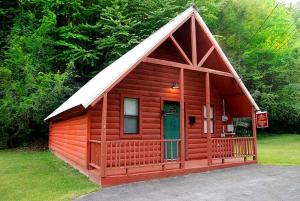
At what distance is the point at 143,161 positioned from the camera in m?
8.45

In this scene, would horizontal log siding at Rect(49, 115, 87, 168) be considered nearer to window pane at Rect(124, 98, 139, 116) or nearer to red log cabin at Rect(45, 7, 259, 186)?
red log cabin at Rect(45, 7, 259, 186)

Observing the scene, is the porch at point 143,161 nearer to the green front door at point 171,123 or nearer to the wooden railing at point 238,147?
the wooden railing at point 238,147

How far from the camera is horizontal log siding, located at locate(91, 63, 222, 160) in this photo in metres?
9.85

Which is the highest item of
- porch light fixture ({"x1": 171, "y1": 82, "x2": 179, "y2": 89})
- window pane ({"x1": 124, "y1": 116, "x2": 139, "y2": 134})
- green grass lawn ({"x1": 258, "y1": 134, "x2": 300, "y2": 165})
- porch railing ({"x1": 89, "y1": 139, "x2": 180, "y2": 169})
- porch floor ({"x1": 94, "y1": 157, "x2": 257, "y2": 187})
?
porch light fixture ({"x1": 171, "y1": 82, "x2": 179, "y2": 89})

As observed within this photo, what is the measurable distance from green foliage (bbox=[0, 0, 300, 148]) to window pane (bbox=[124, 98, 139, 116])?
10.0 metres

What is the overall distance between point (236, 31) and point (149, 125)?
2138 cm

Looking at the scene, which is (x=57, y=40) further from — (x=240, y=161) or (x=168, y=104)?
(x=240, y=161)

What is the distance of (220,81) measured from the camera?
12.4 metres

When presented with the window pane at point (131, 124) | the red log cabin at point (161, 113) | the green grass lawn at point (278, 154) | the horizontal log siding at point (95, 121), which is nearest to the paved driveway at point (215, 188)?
the red log cabin at point (161, 113)

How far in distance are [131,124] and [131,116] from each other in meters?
0.29

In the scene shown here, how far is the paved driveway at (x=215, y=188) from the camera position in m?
6.50

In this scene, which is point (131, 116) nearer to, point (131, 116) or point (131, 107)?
point (131, 116)

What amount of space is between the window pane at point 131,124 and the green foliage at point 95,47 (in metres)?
10.2

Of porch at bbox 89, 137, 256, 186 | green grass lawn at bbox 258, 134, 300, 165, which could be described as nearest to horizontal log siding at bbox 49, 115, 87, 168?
porch at bbox 89, 137, 256, 186
